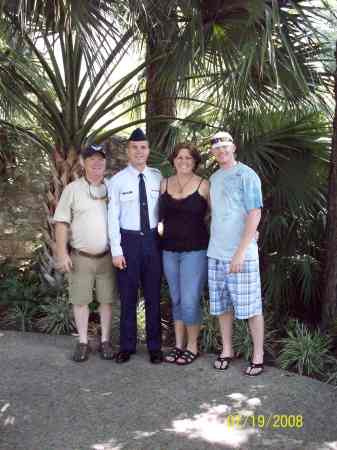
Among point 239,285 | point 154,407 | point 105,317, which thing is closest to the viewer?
point 154,407

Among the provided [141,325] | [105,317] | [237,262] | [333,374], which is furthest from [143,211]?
[333,374]

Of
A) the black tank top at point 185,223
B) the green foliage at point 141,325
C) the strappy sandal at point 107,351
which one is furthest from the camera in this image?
the green foliage at point 141,325

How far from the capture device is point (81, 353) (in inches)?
186

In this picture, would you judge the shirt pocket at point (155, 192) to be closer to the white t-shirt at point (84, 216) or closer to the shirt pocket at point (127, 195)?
the shirt pocket at point (127, 195)

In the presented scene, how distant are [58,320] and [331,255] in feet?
9.45

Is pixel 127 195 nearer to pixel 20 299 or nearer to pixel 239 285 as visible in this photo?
pixel 239 285

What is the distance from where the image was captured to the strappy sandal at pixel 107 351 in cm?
474

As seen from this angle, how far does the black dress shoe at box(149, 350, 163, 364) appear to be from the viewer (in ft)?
15.2

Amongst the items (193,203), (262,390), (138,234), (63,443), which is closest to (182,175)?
(193,203)

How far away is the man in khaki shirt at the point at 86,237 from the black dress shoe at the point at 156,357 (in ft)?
1.21

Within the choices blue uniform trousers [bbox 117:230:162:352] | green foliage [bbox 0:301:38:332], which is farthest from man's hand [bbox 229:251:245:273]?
green foliage [bbox 0:301:38:332]

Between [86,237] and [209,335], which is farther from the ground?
[86,237]

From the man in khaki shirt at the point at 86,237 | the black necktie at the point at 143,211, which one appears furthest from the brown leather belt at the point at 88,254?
the black necktie at the point at 143,211

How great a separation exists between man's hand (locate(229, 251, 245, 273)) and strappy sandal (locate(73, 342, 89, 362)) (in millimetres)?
1559
